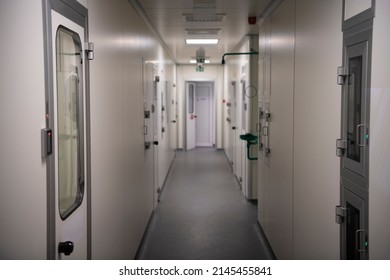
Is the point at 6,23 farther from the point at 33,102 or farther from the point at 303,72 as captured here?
the point at 303,72

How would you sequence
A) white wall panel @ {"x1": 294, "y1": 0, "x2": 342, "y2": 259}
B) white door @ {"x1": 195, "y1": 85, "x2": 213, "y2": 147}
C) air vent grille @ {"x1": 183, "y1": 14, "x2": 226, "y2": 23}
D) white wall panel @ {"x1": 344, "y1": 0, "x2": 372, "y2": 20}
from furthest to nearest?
white door @ {"x1": 195, "y1": 85, "x2": 213, "y2": 147}, air vent grille @ {"x1": 183, "y1": 14, "x2": 226, "y2": 23}, white wall panel @ {"x1": 294, "y1": 0, "x2": 342, "y2": 259}, white wall panel @ {"x1": 344, "y1": 0, "x2": 372, "y2": 20}

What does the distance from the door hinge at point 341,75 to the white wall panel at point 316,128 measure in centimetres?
6

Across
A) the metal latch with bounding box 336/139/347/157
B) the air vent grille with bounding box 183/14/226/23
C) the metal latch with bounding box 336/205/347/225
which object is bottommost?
the metal latch with bounding box 336/205/347/225

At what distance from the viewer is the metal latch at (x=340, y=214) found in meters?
2.14

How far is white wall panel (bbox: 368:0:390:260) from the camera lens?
5.66ft

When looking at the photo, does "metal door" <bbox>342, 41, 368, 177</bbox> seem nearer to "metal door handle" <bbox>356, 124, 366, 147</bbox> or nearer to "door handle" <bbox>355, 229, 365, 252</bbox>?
"metal door handle" <bbox>356, 124, 366, 147</bbox>

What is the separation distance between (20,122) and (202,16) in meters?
3.55

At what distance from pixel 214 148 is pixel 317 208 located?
416 inches

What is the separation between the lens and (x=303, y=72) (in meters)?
2.93

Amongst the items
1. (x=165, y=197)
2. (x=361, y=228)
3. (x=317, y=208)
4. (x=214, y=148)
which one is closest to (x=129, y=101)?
→ (x=317, y=208)

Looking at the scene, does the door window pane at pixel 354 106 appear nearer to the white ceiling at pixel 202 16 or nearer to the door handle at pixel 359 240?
the door handle at pixel 359 240

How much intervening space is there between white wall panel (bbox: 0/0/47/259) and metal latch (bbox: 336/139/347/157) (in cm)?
152

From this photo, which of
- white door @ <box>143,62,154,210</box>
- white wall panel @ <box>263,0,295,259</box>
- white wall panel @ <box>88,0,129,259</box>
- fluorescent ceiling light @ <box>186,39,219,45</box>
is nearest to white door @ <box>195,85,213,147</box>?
fluorescent ceiling light @ <box>186,39,219,45</box>

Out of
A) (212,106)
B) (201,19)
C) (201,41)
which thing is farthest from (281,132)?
(212,106)
